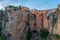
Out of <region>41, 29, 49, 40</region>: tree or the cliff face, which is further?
the cliff face

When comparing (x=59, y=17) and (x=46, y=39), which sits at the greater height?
(x=59, y=17)

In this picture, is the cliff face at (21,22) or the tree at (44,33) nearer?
the tree at (44,33)

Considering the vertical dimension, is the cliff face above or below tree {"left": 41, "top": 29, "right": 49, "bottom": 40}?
above

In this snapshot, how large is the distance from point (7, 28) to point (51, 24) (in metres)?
6.57

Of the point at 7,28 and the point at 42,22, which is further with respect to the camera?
the point at 42,22

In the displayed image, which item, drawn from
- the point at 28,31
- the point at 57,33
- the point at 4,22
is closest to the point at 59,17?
the point at 57,33

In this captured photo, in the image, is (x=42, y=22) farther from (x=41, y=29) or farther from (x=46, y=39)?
(x=46, y=39)

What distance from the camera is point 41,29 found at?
1770 inches

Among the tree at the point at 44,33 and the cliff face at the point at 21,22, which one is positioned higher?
the cliff face at the point at 21,22

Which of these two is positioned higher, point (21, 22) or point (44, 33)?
point (21, 22)

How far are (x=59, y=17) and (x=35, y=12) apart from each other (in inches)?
368

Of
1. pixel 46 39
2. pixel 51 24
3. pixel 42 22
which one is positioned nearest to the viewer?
pixel 46 39

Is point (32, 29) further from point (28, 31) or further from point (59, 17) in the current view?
point (59, 17)

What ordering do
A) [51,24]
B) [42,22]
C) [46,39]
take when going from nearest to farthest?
1. [46,39]
2. [51,24]
3. [42,22]
